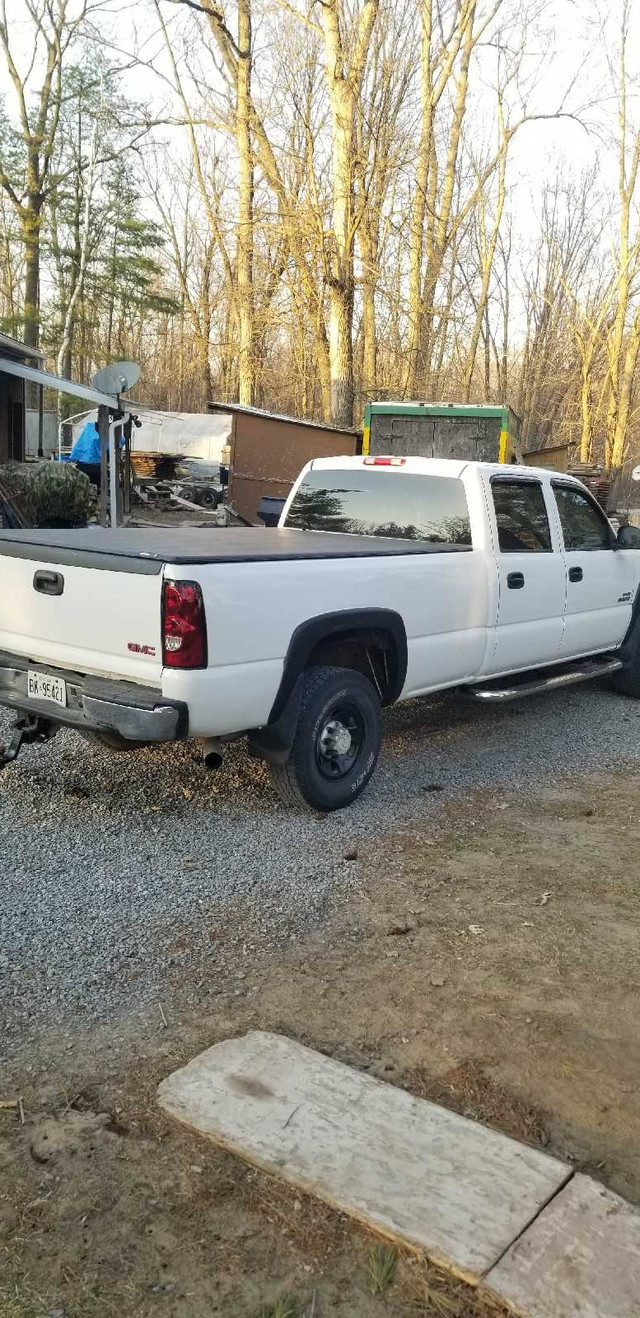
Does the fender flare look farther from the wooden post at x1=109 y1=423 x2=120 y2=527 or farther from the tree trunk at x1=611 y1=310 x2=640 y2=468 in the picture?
the tree trunk at x1=611 y1=310 x2=640 y2=468

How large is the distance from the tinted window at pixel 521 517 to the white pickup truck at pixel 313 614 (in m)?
0.01

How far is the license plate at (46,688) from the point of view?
451 cm

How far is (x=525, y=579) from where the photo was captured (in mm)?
6250

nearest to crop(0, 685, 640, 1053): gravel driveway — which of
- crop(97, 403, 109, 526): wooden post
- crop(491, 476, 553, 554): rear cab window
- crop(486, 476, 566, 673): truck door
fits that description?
crop(486, 476, 566, 673): truck door

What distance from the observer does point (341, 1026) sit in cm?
316

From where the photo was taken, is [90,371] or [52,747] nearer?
[52,747]

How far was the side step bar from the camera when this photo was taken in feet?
20.0

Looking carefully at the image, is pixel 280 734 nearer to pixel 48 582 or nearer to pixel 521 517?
pixel 48 582

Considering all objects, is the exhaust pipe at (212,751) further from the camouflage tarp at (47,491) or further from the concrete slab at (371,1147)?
the camouflage tarp at (47,491)

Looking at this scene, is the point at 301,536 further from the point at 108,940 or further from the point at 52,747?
the point at 108,940

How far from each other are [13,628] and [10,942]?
1.75 m

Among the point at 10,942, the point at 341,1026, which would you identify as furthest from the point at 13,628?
the point at 341,1026

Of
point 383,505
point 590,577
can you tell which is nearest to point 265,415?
point 590,577

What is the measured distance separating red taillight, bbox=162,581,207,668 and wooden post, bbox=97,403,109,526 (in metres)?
11.6
